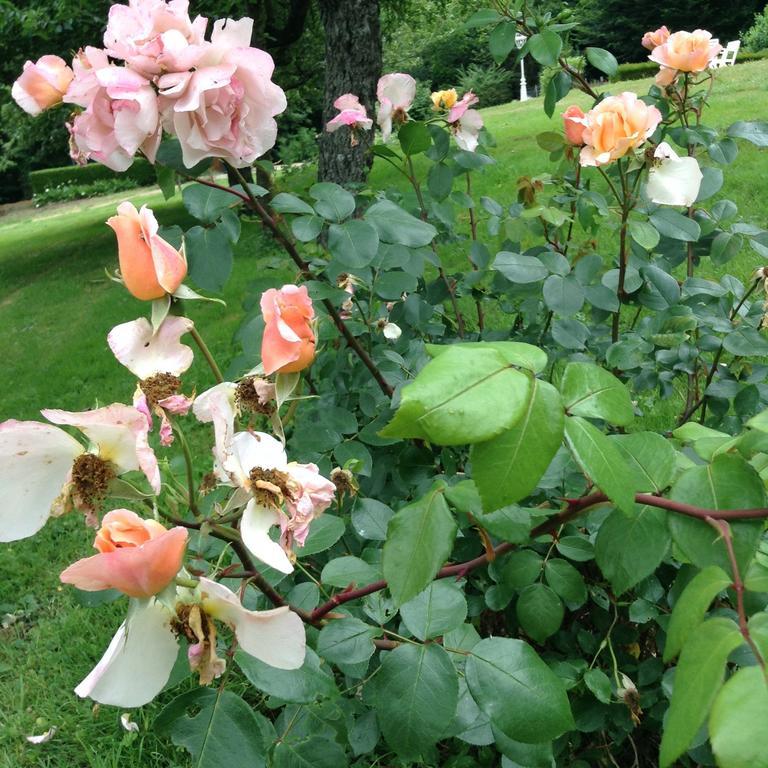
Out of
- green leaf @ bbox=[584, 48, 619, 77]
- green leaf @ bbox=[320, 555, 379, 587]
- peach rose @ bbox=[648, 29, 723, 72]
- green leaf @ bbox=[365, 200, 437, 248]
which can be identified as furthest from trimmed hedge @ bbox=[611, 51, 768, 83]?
green leaf @ bbox=[320, 555, 379, 587]

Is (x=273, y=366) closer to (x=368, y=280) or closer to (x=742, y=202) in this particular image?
(x=368, y=280)

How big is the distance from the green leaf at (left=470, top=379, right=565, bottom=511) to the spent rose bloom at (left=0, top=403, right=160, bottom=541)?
0.25 meters

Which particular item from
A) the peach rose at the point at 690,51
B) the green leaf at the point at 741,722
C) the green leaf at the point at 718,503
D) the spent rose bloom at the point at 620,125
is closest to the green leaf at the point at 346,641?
the green leaf at the point at 718,503

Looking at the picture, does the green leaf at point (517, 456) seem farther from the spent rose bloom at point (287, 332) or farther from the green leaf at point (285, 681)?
the green leaf at point (285, 681)

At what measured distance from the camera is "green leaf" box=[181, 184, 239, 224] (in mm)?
1103

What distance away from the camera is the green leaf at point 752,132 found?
152 centimetres

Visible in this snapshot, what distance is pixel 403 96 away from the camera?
4.91 feet

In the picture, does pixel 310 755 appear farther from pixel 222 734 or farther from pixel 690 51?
pixel 690 51

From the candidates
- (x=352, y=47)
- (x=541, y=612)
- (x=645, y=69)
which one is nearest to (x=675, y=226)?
(x=541, y=612)

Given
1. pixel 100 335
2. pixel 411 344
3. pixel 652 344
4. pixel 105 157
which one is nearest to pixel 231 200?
pixel 105 157

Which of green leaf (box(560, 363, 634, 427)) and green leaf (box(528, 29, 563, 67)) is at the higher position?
green leaf (box(528, 29, 563, 67))

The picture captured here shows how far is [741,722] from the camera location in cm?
38

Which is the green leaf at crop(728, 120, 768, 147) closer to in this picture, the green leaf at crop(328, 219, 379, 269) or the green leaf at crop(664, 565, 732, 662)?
the green leaf at crop(328, 219, 379, 269)

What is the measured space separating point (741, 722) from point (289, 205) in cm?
102
